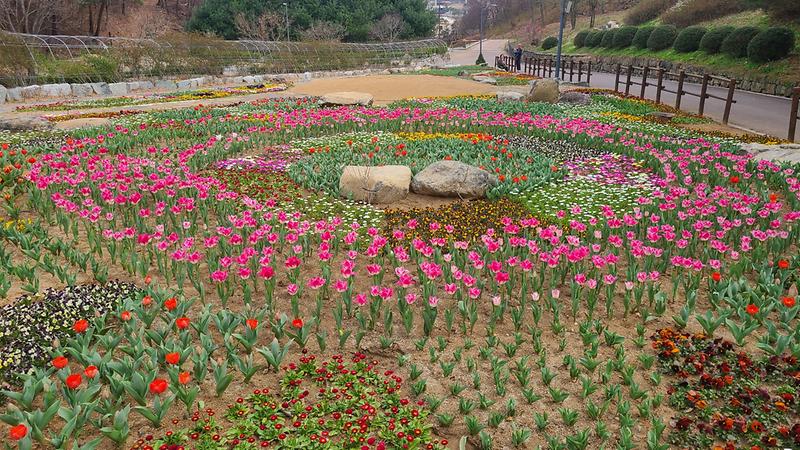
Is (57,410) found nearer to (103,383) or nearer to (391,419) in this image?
(103,383)

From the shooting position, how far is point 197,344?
4.27 meters

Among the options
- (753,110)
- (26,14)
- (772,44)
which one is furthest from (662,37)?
(26,14)

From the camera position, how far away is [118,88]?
27.4m

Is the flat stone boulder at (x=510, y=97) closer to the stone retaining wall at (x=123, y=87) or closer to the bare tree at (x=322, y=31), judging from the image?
the stone retaining wall at (x=123, y=87)

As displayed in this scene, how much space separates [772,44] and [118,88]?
31.3 meters

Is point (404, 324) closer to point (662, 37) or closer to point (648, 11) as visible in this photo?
point (662, 37)

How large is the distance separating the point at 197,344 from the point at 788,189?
7.80 metres

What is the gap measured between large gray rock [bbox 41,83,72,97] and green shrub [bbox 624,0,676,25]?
48.8 m

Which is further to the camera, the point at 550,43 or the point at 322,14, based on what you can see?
the point at 322,14

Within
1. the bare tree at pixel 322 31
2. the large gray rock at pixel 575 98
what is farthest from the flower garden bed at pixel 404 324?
the bare tree at pixel 322 31

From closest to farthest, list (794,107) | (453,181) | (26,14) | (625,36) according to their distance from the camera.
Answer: (453,181) < (794,107) < (26,14) < (625,36)

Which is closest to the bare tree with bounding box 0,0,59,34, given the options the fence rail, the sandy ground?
the sandy ground

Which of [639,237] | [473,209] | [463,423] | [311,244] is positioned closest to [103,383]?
[463,423]

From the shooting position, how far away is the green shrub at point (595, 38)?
162ft
